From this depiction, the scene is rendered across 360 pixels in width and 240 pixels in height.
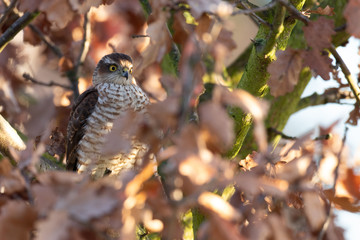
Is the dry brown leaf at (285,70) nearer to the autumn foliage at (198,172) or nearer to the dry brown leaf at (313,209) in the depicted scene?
the autumn foliage at (198,172)

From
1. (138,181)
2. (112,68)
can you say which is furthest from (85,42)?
(138,181)

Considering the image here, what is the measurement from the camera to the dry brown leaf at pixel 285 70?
9.53ft

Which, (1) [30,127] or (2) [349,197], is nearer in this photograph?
(2) [349,197]

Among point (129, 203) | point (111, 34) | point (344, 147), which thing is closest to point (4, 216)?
point (129, 203)

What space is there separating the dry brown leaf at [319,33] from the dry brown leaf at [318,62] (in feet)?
0.13

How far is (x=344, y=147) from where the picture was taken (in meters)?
2.30

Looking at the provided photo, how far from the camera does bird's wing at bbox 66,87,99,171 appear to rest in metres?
4.89

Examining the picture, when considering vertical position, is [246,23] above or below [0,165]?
below

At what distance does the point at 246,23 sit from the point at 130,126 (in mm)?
8525

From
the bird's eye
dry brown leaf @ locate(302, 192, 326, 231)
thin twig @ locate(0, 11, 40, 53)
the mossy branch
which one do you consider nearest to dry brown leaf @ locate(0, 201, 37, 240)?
dry brown leaf @ locate(302, 192, 326, 231)

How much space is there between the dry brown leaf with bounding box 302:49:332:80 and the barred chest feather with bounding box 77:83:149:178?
7.35 feet

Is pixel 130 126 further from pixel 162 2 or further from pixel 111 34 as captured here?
pixel 111 34

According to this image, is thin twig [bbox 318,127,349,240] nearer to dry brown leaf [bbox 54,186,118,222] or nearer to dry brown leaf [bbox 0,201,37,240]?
dry brown leaf [bbox 54,186,118,222]

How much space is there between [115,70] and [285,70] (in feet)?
8.57
